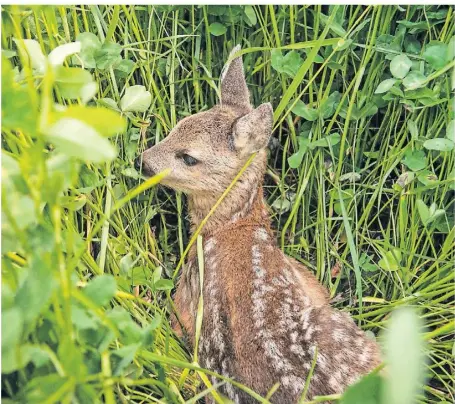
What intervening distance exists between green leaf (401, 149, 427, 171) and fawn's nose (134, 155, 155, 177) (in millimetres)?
1002

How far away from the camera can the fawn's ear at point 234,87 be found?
2.78m

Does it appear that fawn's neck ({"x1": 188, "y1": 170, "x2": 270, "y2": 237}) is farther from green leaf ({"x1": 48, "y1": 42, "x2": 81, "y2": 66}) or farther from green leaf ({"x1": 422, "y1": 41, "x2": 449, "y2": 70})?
green leaf ({"x1": 48, "y1": 42, "x2": 81, "y2": 66})

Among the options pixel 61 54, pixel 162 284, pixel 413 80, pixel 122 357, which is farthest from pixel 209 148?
pixel 122 357

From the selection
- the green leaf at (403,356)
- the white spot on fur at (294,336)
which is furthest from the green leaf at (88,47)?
the green leaf at (403,356)

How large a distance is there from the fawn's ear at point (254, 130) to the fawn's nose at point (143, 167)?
35 centimetres

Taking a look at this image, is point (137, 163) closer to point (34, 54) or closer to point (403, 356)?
point (34, 54)

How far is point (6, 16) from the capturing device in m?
1.73

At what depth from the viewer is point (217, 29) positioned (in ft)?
9.02

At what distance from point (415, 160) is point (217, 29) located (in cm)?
95

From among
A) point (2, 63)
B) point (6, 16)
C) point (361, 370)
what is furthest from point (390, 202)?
point (2, 63)

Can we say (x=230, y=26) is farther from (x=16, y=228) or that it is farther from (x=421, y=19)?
(x=16, y=228)

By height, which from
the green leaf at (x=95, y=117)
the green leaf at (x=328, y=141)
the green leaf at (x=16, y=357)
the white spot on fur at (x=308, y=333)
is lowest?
the white spot on fur at (x=308, y=333)

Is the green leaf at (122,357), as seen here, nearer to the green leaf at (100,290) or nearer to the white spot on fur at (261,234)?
the green leaf at (100,290)

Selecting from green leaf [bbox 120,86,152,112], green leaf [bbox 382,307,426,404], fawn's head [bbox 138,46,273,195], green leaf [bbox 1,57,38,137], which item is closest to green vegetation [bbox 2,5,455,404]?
green leaf [bbox 120,86,152,112]
